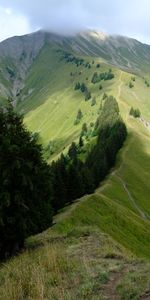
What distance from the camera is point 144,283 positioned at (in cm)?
1614

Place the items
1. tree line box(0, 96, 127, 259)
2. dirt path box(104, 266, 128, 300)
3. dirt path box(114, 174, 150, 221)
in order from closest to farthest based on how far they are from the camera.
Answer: dirt path box(104, 266, 128, 300) → tree line box(0, 96, 127, 259) → dirt path box(114, 174, 150, 221)

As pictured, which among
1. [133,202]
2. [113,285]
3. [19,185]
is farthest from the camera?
Answer: [133,202]

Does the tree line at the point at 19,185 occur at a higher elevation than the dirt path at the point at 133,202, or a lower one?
higher

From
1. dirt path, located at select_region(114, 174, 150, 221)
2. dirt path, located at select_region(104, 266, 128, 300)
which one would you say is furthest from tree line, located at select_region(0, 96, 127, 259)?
dirt path, located at select_region(114, 174, 150, 221)

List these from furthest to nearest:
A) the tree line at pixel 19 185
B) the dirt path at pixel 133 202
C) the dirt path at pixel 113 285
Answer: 1. the dirt path at pixel 133 202
2. the tree line at pixel 19 185
3. the dirt path at pixel 113 285

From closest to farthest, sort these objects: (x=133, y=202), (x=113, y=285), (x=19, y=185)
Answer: (x=113, y=285) → (x=19, y=185) → (x=133, y=202)

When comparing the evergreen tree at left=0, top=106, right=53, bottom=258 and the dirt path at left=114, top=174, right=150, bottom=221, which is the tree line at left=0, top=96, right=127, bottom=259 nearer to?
the evergreen tree at left=0, top=106, right=53, bottom=258

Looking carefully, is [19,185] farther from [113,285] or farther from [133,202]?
[133,202]

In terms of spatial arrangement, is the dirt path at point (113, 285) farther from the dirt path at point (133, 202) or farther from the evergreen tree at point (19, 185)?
the dirt path at point (133, 202)

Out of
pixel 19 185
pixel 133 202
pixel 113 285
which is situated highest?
pixel 113 285

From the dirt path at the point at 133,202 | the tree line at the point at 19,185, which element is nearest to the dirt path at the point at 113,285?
the tree line at the point at 19,185

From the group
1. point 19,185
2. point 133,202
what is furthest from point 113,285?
point 133,202

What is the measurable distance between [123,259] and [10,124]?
2002 cm

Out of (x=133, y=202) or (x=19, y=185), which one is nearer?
(x=19, y=185)
